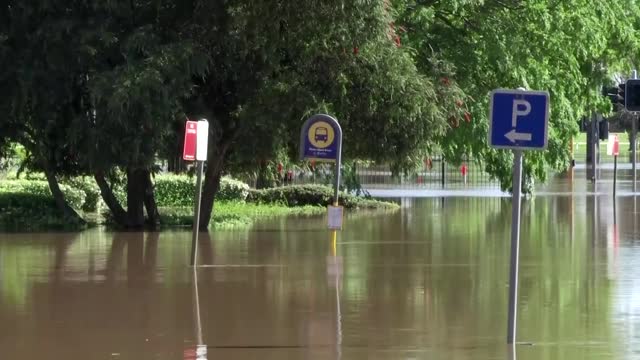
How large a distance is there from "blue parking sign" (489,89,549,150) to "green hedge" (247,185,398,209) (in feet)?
79.5

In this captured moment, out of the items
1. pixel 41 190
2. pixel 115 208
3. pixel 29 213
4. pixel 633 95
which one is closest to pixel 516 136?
pixel 633 95

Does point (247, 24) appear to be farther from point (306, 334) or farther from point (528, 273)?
point (306, 334)

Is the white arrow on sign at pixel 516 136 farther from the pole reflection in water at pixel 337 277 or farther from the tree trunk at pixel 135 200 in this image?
the tree trunk at pixel 135 200

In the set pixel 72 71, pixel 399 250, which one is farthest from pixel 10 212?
pixel 399 250

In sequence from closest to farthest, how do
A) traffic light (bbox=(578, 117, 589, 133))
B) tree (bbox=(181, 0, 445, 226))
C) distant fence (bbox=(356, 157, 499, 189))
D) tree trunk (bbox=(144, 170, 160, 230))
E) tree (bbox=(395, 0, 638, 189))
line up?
1. tree (bbox=(181, 0, 445, 226))
2. tree trunk (bbox=(144, 170, 160, 230))
3. tree (bbox=(395, 0, 638, 189))
4. traffic light (bbox=(578, 117, 589, 133))
5. distant fence (bbox=(356, 157, 499, 189))

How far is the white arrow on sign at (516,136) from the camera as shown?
11055 mm

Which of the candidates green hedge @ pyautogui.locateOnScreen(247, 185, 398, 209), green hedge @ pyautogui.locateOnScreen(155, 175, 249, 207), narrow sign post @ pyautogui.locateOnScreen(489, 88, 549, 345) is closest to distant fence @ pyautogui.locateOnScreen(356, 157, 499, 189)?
green hedge @ pyautogui.locateOnScreen(247, 185, 398, 209)

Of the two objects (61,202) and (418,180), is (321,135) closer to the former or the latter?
(61,202)

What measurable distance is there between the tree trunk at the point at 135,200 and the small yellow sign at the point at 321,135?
653 cm

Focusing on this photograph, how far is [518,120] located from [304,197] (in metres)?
24.9

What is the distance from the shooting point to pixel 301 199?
35.9 metres

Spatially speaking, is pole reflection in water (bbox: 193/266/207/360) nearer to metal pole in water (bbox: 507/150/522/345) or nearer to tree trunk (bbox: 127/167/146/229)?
metal pole in water (bbox: 507/150/522/345)

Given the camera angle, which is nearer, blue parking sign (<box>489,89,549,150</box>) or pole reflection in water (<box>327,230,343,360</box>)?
blue parking sign (<box>489,89,549,150</box>)

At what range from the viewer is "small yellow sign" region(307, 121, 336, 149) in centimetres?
2034
